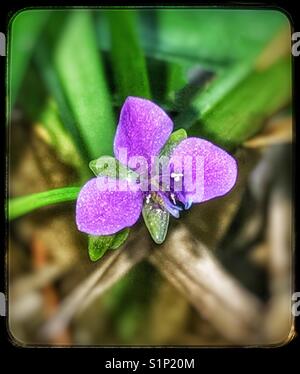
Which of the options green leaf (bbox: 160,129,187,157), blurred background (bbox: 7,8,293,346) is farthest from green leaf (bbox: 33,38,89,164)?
green leaf (bbox: 160,129,187,157)

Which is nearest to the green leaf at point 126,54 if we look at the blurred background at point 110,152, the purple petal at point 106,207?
the blurred background at point 110,152

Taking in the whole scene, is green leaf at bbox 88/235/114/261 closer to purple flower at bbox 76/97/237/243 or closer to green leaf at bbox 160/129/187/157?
purple flower at bbox 76/97/237/243

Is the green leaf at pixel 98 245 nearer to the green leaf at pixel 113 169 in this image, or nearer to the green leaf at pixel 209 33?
the green leaf at pixel 113 169

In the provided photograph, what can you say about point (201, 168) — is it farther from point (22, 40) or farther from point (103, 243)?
point (22, 40)

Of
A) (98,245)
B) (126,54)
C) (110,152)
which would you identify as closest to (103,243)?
(98,245)

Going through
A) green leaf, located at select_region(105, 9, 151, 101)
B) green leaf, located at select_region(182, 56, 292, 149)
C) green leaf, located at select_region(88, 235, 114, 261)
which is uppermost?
green leaf, located at select_region(105, 9, 151, 101)
